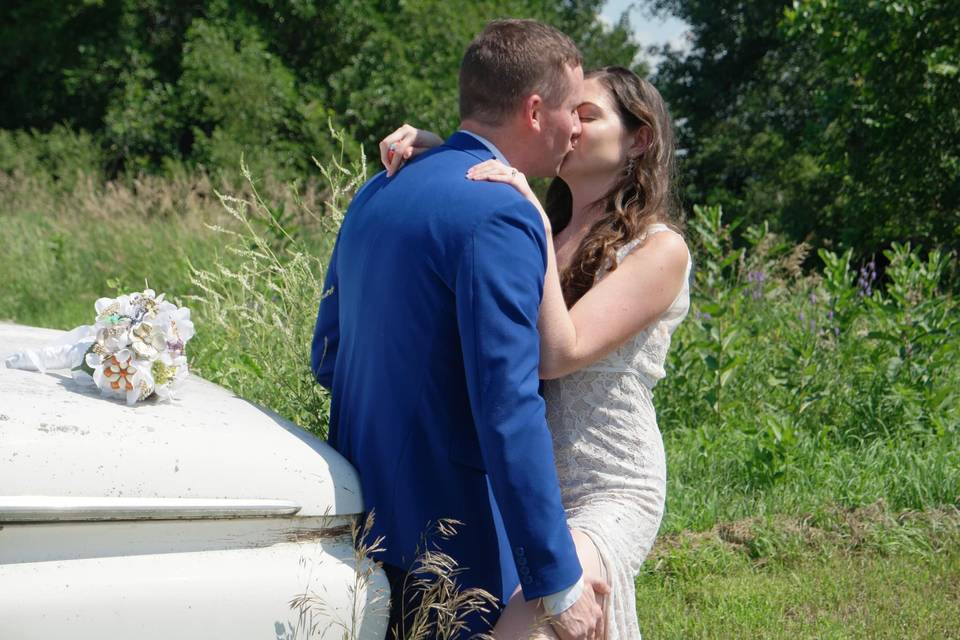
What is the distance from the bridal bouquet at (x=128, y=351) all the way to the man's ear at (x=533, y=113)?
0.96 meters

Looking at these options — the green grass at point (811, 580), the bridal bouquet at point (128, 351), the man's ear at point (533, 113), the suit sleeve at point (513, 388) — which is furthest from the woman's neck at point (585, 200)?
the green grass at point (811, 580)

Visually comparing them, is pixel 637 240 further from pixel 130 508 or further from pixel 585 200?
pixel 130 508

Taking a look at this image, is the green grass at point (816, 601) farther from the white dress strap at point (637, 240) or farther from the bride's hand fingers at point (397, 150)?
the bride's hand fingers at point (397, 150)

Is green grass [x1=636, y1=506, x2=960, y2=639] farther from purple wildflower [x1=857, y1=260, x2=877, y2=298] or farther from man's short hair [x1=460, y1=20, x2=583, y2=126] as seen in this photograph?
man's short hair [x1=460, y1=20, x2=583, y2=126]

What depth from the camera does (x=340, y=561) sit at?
2340 mm

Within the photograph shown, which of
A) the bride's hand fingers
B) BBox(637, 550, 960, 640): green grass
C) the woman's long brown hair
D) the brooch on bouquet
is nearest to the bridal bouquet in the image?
the brooch on bouquet

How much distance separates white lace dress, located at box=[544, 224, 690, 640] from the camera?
2877 millimetres

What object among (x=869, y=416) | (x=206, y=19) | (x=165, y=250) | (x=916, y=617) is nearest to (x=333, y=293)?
(x=916, y=617)

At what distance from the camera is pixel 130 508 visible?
207 cm

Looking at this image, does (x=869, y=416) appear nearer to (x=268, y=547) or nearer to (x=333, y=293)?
(x=333, y=293)

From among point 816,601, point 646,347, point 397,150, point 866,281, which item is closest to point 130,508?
point 397,150

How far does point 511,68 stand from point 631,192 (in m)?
0.84

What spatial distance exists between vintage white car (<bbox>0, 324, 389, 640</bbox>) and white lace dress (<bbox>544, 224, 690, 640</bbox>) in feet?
2.36

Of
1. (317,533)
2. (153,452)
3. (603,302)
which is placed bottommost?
(317,533)
